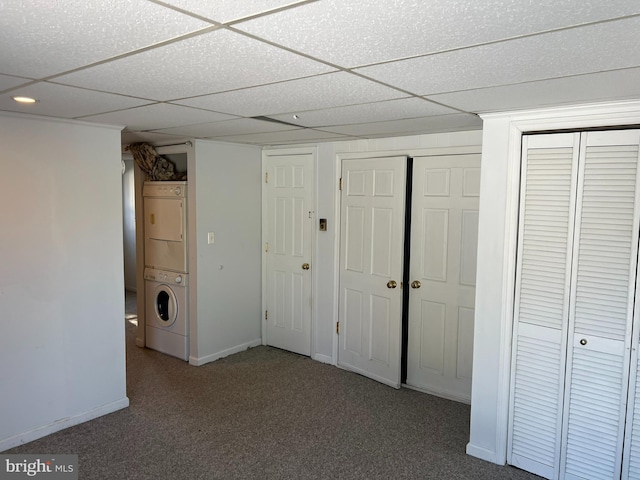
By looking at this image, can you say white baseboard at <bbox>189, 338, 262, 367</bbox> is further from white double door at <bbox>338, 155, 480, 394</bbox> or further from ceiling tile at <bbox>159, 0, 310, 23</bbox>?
ceiling tile at <bbox>159, 0, 310, 23</bbox>

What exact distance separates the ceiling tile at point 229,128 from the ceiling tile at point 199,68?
0.98m

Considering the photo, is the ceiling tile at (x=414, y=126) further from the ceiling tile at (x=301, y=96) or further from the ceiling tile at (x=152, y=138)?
the ceiling tile at (x=152, y=138)

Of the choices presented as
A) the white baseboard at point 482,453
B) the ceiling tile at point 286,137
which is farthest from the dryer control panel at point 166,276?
the white baseboard at point 482,453

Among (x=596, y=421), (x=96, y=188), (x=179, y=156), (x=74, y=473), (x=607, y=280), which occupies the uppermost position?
(x=179, y=156)

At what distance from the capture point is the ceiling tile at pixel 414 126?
121 inches

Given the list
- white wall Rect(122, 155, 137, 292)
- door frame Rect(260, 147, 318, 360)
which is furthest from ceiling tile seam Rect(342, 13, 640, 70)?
white wall Rect(122, 155, 137, 292)

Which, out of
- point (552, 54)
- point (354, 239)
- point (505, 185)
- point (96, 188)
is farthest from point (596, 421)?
point (96, 188)

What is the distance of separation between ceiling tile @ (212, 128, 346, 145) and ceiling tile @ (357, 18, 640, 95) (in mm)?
1720

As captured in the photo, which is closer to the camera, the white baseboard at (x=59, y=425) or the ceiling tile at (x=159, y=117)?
the ceiling tile at (x=159, y=117)

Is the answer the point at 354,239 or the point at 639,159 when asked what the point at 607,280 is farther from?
the point at 354,239

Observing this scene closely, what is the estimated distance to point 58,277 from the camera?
3314 mm

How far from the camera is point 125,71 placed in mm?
1891

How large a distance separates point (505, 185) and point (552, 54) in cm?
131

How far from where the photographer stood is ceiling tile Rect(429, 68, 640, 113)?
1.95 metres
